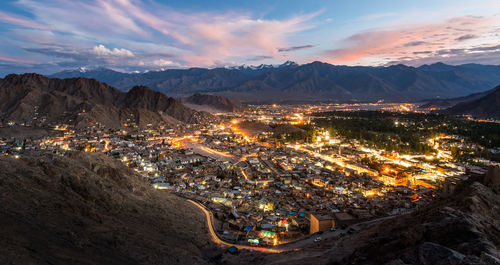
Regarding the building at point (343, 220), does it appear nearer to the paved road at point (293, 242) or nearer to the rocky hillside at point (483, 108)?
the paved road at point (293, 242)

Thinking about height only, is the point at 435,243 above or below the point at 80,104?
below

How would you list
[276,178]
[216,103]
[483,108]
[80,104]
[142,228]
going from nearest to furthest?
[142,228], [276,178], [80,104], [483,108], [216,103]

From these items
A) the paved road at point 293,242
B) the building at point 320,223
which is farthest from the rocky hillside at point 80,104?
the building at point 320,223

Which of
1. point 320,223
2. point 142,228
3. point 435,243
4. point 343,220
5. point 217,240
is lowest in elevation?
point 217,240

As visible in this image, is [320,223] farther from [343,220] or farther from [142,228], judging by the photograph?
[142,228]

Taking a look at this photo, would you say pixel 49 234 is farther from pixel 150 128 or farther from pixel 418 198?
pixel 150 128

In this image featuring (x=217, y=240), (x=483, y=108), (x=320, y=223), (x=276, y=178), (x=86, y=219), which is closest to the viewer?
(x=86, y=219)

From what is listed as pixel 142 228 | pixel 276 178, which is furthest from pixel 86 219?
pixel 276 178

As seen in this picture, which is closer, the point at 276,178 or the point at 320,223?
the point at 320,223
